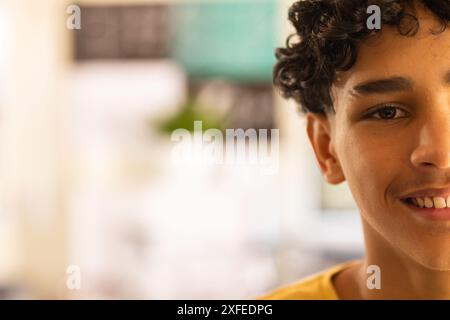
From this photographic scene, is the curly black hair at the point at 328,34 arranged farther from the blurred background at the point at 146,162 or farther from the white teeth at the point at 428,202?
the blurred background at the point at 146,162

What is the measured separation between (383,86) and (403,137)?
0.05 meters

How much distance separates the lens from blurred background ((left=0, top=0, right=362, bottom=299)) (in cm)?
306

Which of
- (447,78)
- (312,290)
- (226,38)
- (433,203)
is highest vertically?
(226,38)

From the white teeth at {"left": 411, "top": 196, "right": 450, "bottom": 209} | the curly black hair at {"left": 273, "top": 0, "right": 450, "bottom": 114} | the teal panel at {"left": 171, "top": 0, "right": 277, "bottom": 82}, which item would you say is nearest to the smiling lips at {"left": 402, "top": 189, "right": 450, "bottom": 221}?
the white teeth at {"left": 411, "top": 196, "right": 450, "bottom": 209}

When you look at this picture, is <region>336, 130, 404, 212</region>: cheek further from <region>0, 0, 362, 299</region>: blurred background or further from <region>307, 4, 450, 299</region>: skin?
<region>0, 0, 362, 299</region>: blurred background

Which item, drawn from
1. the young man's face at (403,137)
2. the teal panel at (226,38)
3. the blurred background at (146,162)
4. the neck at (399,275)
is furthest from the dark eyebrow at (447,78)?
the teal panel at (226,38)

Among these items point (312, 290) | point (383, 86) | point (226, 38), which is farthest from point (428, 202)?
point (226, 38)

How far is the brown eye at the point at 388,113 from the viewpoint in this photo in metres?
0.58

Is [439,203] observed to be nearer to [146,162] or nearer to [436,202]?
[436,202]

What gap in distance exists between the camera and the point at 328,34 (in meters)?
0.62
